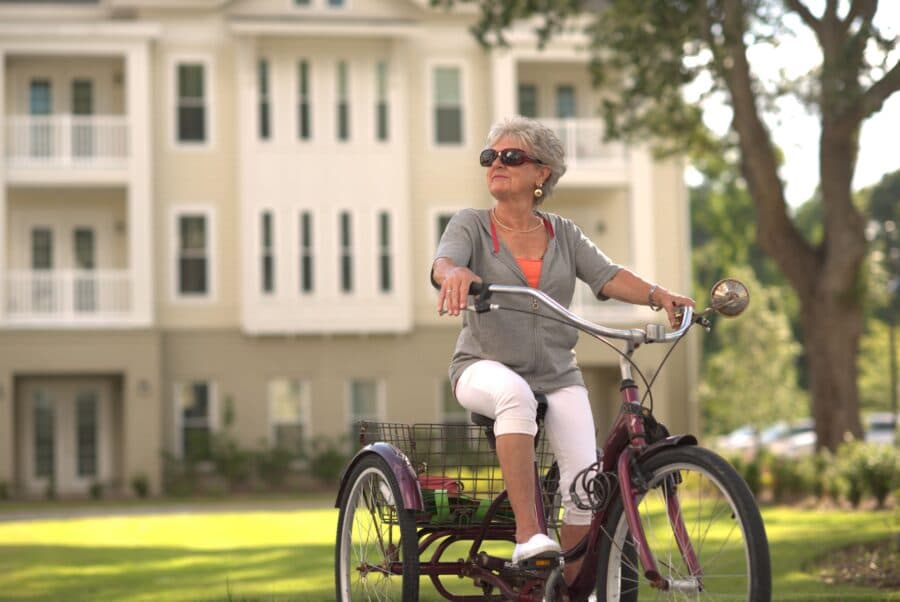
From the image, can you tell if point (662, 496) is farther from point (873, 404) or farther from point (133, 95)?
point (873, 404)

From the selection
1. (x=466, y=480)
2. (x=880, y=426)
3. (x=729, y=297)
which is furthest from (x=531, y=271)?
(x=880, y=426)

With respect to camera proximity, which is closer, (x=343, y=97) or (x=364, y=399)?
(x=343, y=97)

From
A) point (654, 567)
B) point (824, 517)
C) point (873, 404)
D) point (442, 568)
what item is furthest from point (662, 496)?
point (873, 404)

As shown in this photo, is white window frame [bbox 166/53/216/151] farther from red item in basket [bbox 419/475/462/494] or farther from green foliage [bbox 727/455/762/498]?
red item in basket [bbox 419/475/462/494]

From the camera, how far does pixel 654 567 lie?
4938 mm

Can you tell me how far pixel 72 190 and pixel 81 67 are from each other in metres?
2.88

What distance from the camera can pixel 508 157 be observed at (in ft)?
19.2

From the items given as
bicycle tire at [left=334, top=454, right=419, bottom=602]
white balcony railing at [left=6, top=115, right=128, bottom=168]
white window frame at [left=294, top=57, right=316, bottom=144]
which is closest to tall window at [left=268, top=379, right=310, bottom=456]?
white window frame at [left=294, top=57, right=316, bottom=144]

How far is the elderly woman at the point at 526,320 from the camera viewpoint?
5445 mm

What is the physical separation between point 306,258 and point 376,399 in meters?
3.50

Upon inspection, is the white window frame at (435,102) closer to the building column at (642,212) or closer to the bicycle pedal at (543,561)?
the building column at (642,212)

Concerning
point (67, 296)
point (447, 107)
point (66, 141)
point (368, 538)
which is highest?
point (447, 107)

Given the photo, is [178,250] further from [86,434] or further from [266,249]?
[86,434]

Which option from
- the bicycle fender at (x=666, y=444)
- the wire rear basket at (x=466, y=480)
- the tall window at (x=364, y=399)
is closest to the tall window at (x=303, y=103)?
A: the tall window at (x=364, y=399)
